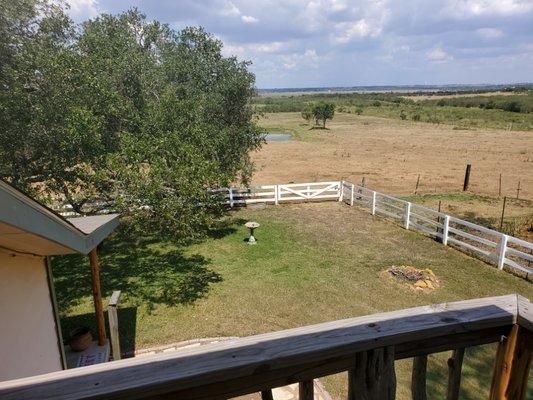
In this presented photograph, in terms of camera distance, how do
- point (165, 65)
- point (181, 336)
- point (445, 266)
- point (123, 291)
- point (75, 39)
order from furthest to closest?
point (165, 65) → point (75, 39) → point (445, 266) → point (123, 291) → point (181, 336)

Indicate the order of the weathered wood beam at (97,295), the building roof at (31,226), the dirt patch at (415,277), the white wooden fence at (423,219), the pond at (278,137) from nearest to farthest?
the building roof at (31,226), the weathered wood beam at (97,295), the dirt patch at (415,277), the white wooden fence at (423,219), the pond at (278,137)

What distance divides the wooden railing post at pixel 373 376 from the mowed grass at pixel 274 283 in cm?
533

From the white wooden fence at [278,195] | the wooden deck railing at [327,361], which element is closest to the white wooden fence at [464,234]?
the white wooden fence at [278,195]

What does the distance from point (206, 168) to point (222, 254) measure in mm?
5224

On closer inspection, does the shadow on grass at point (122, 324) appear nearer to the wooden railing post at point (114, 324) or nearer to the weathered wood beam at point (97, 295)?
the weathered wood beam at point (97, 295)

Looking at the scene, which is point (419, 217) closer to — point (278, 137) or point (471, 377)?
point (471, 377)

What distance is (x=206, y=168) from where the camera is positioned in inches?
321

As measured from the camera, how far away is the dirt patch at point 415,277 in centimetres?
998

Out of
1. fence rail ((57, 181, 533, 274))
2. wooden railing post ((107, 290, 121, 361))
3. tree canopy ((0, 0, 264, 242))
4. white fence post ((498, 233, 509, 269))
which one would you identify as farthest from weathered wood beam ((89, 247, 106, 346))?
white fence post ((498, 233, 509, 269))

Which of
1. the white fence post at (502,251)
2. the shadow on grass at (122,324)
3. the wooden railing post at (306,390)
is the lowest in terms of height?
the shadow on grass at (122,324)

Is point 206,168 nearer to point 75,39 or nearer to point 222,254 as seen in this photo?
point 222,254

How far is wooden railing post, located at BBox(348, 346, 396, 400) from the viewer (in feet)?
4.51

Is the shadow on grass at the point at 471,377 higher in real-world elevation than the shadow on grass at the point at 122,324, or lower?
higher

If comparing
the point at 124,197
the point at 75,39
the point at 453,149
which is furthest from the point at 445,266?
the point at 453,149
